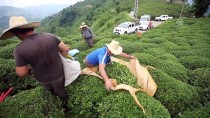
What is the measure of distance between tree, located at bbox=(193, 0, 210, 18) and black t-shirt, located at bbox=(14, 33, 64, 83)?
39.8 m

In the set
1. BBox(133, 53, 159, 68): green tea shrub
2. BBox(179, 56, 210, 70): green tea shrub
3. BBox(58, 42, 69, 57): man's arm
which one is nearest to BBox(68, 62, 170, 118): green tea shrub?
BBox(58, 42, 69, 57): man's arm

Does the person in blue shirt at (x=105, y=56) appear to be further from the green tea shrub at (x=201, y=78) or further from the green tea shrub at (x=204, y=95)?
the green tea shrub at (x=201, y=78)

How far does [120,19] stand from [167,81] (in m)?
36.7

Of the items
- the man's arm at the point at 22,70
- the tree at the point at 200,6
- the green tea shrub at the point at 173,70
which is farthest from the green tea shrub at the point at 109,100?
the tree at the point at 200,6

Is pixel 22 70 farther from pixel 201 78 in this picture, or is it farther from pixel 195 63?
pixel 195 63

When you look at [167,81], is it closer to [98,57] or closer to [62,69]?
[98,57]

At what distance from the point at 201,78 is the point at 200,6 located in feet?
123

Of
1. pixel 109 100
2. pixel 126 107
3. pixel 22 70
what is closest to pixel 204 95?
pixel 126 107

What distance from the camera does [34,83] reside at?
7008 millimetres

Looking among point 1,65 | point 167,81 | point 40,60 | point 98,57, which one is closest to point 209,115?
point 167,81

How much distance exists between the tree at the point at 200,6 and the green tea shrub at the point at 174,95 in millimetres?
36655

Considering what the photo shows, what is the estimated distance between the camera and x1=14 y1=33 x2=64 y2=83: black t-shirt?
3.95 m

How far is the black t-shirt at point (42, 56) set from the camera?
155 inches

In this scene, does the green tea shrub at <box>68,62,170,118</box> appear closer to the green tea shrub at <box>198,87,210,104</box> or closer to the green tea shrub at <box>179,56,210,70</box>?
the green tea shrub at <box>198,87,210,104</box>
